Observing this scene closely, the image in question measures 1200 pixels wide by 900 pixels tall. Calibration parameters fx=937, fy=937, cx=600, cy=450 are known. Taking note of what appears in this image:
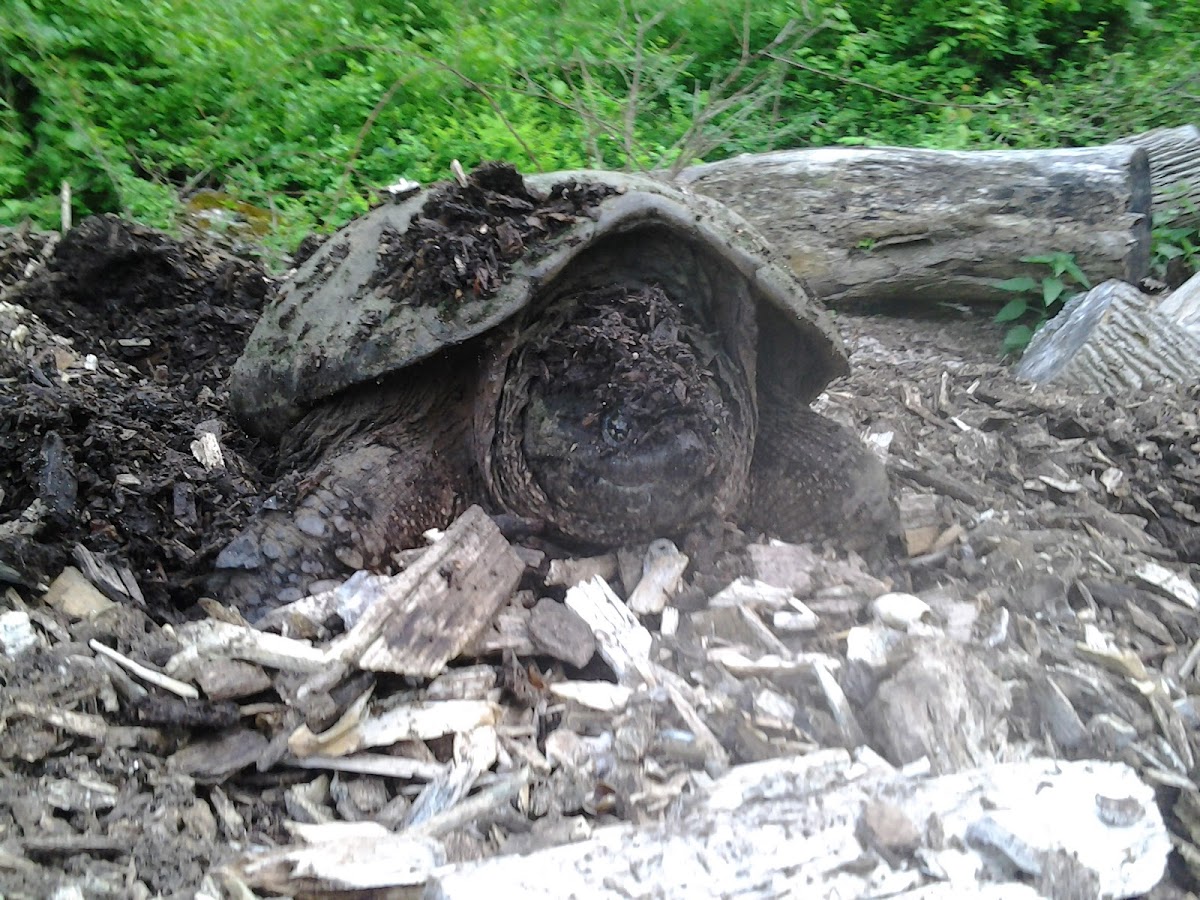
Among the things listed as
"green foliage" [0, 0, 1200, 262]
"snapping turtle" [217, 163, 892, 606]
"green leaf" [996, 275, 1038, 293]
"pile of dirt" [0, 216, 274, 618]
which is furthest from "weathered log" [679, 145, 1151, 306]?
"pile of dirt" [0, 216, 274, 618]

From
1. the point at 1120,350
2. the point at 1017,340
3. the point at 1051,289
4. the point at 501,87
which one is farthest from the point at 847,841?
the point at 501,87

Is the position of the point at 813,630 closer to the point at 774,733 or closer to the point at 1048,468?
the point at 774,733

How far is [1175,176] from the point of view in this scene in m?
4.98

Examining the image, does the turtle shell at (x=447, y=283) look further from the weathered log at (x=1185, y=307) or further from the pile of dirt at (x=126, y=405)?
the weathered log at (x=1185, y=307)

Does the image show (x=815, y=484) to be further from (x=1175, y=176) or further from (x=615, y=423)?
(x=1175, y=176)

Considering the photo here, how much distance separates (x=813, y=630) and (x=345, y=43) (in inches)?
218

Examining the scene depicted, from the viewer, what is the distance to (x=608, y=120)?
237 inches

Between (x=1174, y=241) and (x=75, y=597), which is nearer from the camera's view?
(x=75, y=597)

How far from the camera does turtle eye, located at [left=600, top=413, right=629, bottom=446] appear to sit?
98.5 inches

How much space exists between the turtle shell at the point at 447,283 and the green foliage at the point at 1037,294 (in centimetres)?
223

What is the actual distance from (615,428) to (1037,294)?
3.32 meters

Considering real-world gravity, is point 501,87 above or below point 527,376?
above

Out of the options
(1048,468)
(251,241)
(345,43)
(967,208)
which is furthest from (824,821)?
(345,43)

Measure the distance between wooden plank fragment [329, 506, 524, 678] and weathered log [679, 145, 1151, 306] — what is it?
2966 mm
